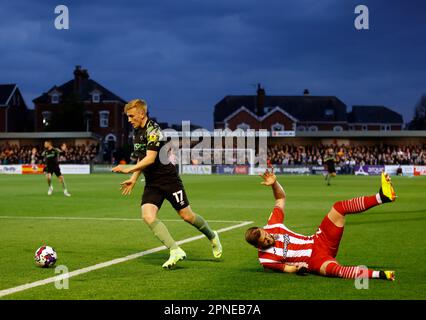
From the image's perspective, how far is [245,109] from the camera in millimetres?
93500

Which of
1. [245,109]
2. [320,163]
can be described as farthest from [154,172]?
[245,109]

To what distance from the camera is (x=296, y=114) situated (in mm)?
100125

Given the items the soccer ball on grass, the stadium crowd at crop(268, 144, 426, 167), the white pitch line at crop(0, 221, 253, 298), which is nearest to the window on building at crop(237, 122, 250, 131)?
the stadium crowd at crop(268, 144, 426, 167)

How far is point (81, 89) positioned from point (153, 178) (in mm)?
89656

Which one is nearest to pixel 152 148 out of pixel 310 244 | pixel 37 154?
pixel 310 244

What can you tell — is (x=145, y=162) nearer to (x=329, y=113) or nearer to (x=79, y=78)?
(x=79, y=78)

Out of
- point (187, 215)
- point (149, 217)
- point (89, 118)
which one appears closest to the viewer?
point (149, 217)

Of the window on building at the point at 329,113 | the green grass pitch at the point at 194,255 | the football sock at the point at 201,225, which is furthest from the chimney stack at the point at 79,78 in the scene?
the football sock at the point at 201,225

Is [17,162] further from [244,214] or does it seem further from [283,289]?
[283,289]

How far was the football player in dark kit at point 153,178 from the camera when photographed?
927cm

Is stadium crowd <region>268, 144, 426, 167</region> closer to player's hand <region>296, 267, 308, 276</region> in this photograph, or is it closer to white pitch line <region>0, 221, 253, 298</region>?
white pitch line <region>0, 221, 253, 298</region>

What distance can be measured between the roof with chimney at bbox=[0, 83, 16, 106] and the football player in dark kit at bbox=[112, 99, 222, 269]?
88.3 metres

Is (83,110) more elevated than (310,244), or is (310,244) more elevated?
(83,110)

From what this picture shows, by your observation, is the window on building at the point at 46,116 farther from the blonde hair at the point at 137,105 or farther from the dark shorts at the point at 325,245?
the dark shorts at the point at 325,245
